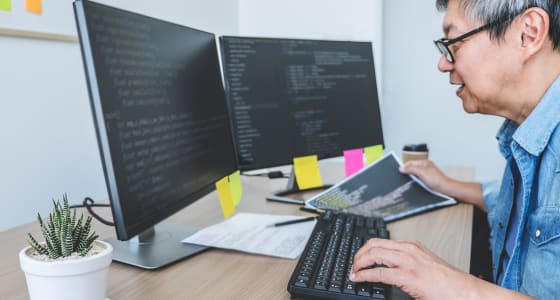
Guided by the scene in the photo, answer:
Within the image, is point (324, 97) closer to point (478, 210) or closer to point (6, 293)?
point (478, 210)

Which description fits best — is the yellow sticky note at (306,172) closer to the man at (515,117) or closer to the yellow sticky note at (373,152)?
the yellow sticky note at (373,152)

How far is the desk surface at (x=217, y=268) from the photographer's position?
74 centimetres

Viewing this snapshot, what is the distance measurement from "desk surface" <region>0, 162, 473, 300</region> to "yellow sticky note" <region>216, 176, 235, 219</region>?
56mm

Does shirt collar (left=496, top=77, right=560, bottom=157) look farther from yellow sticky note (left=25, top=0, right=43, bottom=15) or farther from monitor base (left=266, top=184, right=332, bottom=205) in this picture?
yellow sticky note (left=25, top=0, right=43, bottom=15)

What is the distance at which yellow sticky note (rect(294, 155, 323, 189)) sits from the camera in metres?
1.41

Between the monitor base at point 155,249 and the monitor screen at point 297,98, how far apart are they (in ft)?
1.08

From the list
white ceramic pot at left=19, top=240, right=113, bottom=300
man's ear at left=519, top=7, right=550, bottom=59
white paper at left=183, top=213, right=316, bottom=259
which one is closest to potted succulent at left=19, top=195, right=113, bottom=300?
white ceramic pot at left=19, top=240, right=113, bottom=300

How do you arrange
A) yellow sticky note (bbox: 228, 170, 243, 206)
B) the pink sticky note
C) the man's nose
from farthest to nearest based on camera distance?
the pink sticky note, yellow sticky note (bbox: 228, 170, 243, 206), the man's nose

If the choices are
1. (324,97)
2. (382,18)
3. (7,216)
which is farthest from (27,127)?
(382,18)

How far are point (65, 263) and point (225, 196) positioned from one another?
550 millimetres

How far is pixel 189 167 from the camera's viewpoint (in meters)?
0.96

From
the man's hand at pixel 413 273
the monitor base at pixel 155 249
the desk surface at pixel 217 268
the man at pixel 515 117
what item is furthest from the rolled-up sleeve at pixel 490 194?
the monitor base at pixel 155 249

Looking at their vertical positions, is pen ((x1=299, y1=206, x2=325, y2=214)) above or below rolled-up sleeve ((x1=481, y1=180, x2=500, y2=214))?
above

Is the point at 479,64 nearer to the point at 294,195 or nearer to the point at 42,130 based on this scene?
the point at 294,195
